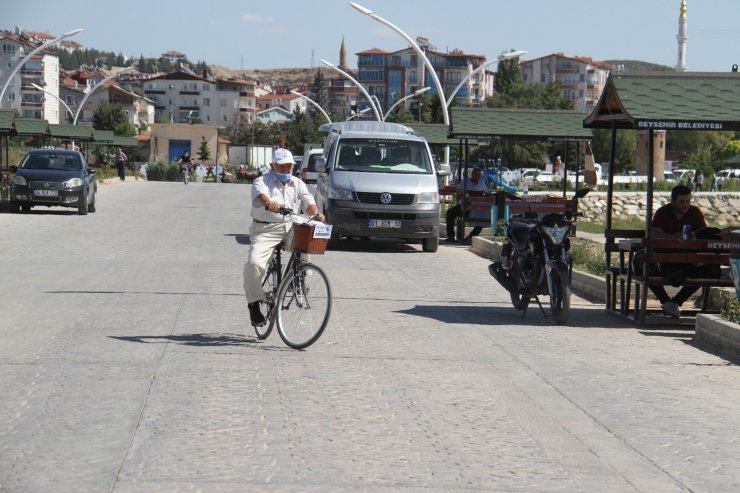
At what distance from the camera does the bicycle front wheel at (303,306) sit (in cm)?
1002

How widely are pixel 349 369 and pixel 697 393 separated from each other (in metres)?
2.53

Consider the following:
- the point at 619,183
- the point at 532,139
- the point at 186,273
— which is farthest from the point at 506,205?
the point at 619,183

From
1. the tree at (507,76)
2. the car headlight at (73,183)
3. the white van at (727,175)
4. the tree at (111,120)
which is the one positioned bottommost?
the car headlight at (73,183)

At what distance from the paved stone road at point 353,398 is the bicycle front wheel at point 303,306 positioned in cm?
21

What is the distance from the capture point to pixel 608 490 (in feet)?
19.0

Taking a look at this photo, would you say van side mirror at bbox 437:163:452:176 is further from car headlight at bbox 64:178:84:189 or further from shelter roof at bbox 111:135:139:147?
shelter roof at bbox 111:135:139:147

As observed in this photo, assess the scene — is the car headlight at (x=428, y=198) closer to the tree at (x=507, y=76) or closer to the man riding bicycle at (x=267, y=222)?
the man riding bicycle at (x=267, y=222)

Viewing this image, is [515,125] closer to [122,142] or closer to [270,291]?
[270,291]

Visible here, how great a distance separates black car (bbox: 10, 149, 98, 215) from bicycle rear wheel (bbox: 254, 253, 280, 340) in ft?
71.1

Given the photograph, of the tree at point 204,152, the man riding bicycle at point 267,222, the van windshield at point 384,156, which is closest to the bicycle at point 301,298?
the man riding bicycle at point 267,222

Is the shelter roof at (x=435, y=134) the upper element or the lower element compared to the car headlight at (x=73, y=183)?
upper

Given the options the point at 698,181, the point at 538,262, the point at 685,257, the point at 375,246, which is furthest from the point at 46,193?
the point at 698,181

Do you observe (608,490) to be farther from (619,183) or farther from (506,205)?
(619,183)

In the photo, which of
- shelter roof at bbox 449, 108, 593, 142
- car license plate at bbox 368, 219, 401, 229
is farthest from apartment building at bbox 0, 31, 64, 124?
car license plate at bbox 368, 219, 401, 229
